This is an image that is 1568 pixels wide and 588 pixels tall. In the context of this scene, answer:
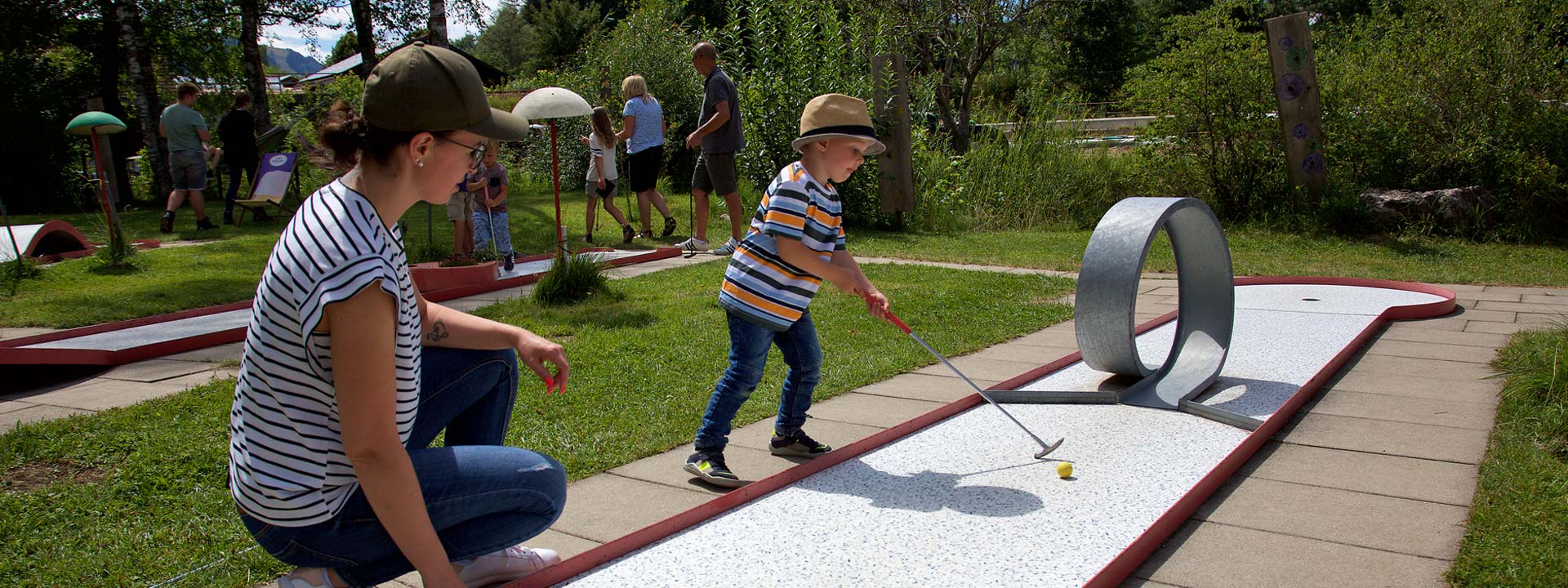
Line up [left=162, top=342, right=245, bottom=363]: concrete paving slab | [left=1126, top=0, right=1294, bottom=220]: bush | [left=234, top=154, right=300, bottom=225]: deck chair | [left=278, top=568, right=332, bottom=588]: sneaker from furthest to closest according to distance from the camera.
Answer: [left=234, top=154, right=300, bottom=225]: deck chair
[left=1126, top=0, right=1294, bottom=220]: bush
[left=162, top=342, right=245, bottom=363]: concrete paving slab
[left=278, top=568, right=332, bottom=588]: sneaker

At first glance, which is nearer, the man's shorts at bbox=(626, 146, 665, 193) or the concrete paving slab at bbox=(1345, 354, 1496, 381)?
the concrete paving slab at bbox=(1345, 354, 1496, 381)

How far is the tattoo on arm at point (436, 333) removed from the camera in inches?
93.2

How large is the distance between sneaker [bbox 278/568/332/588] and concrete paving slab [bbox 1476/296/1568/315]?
7157 mm

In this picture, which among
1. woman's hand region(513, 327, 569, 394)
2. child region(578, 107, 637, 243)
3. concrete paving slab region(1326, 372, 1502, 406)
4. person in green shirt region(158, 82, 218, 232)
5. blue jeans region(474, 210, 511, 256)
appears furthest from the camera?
person in green shirt region(158, 82, 218, 232)

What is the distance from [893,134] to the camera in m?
11.3

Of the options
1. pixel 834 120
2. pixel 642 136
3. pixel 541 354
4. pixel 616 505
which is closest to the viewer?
pixel 541 354

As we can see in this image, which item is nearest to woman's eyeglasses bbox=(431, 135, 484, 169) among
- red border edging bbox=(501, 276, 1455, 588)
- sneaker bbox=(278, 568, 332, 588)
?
sneaker bbox=(278, 568, 332, 588)

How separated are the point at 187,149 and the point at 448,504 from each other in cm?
1191

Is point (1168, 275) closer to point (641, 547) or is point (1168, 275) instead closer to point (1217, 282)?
point (1217, 282)

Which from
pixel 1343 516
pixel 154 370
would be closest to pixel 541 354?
pixel 1343 516

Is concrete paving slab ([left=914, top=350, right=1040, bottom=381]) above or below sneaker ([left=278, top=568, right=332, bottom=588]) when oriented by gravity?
below

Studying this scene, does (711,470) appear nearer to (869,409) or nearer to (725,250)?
(869,409)

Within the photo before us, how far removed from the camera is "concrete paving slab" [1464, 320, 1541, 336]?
5.90 m

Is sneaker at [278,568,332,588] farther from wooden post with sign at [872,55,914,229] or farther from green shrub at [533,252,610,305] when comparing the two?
wooden post with sign at [872,55,914,229]
